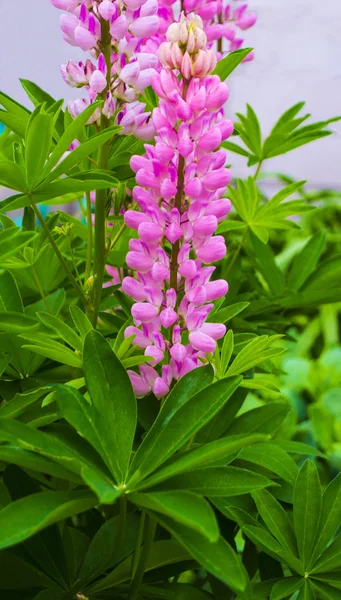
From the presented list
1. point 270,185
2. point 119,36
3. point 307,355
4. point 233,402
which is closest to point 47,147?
point 119,36

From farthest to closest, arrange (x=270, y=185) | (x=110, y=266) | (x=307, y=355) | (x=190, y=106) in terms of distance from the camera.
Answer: (x=270, y=185) → (x=307, y=355) → (x=110, y=266) → (x=190, y=106)

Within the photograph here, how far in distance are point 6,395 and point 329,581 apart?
22cm

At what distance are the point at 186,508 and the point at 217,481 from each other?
5 cm

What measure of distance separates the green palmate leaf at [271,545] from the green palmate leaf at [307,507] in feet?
0.05

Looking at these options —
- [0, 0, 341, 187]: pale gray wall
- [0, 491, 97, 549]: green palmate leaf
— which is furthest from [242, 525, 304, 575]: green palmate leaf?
[0, 0, 341, 187]: pale gray wall

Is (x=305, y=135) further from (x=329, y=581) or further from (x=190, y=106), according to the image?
(x=329, y=581)

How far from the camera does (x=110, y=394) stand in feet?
1.09

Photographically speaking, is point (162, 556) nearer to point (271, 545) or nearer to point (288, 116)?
point (271, 545)

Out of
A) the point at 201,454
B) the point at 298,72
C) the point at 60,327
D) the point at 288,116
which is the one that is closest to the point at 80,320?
the point at 60,327

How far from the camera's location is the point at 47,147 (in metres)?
0.37

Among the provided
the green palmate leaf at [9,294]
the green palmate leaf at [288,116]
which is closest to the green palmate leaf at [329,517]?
the green palmate leaf at [9,294]

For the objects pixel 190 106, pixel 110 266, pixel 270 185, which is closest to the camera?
pixel 190 106

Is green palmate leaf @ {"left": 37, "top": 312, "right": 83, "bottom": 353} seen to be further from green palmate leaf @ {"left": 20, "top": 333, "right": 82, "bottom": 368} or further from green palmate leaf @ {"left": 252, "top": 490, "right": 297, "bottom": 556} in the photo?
green palmate leaf @ {"left": 252, "top": 490, "right": 297, "bottom": 556}

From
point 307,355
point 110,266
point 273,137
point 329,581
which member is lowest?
point 307,355
